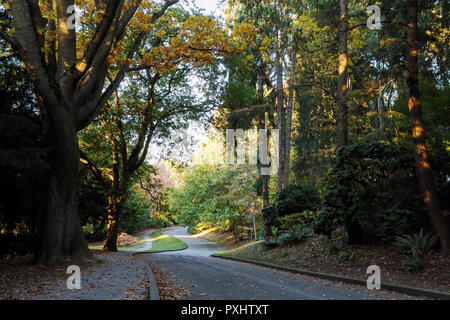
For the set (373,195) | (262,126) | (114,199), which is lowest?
(114,199)

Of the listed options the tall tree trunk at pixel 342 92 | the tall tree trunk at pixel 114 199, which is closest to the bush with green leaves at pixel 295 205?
the tall tree trunk at pixel 342 92

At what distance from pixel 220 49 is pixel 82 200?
12051mm

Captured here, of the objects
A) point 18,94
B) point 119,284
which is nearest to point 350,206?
point 119,284

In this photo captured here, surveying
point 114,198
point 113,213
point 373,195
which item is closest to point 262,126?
point 114,198

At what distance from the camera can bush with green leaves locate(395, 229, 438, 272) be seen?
808cm

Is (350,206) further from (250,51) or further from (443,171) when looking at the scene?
(250,51)

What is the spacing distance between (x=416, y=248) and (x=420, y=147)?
2.86 meters

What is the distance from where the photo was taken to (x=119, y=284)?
7277 mm

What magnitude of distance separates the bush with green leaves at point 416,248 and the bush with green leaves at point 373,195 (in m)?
0.60

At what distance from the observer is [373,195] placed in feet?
34.0

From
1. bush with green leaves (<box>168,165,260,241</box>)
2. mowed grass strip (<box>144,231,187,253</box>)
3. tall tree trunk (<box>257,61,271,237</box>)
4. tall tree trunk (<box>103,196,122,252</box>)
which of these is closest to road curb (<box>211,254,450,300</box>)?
tall tree trunk (<box>257,61,271,237</box>)

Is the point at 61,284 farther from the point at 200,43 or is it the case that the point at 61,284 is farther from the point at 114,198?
the point at 114,198

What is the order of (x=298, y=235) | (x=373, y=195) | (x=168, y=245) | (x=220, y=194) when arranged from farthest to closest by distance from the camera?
(x=168, y=245), (x=220, y=194), (x=298, y=235), (x=373, y=195)

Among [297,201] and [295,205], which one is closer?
[295,205]
